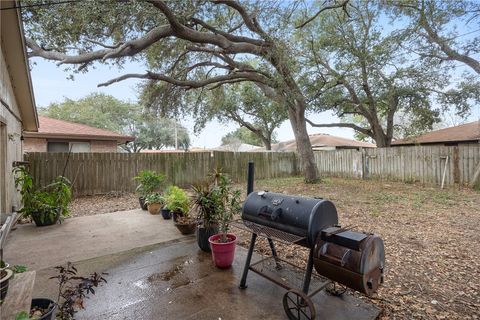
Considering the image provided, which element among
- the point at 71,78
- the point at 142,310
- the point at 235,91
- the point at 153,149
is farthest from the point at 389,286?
the point at 153,149

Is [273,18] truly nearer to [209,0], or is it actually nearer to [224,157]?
[209,0]

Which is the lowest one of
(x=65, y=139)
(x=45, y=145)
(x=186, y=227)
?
(x=186, y=227)

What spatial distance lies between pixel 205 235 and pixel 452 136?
1530cm

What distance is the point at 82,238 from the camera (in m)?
3.92

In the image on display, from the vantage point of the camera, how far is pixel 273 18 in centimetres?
711

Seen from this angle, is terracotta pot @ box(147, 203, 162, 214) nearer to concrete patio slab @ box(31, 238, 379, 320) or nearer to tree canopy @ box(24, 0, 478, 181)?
concrete patio slab @ box(31, 238, 379, 320)

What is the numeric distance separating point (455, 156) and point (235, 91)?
38.4 ft

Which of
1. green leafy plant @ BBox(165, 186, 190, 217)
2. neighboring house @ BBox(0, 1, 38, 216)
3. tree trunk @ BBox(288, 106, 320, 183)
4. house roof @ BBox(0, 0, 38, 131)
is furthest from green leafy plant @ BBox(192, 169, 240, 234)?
tree trunk @ BBox(288, 106, 320, 183)

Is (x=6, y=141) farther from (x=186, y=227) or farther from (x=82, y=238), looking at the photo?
(x=186, y=227)

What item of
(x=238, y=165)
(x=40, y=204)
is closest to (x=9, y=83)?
(x=40, y=204)

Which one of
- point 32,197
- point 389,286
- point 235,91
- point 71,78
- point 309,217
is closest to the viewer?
point 309,217

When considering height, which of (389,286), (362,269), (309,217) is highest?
(309,217)

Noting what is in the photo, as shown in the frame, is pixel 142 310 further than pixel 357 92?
No

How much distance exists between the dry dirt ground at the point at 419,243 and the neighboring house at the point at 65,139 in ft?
13.2
